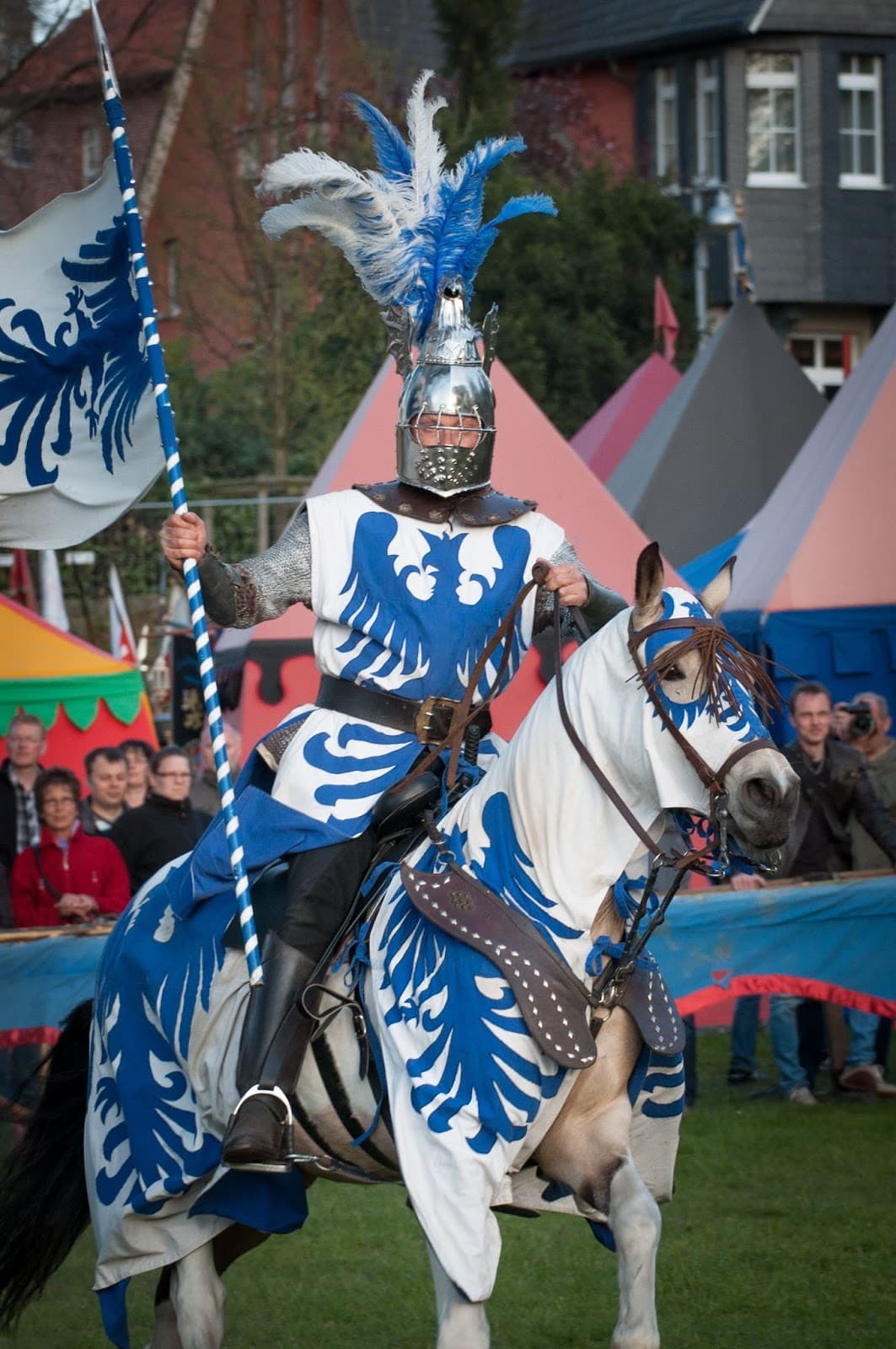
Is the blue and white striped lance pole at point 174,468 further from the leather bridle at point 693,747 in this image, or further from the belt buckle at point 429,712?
the leather bridle at point 693,747

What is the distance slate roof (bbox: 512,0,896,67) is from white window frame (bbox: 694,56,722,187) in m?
0.44

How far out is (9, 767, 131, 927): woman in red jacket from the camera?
28.2ft

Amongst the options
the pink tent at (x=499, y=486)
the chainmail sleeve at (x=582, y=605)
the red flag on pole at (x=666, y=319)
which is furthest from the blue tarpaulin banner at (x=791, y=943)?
the red flag on pole at (x=666, y=319)

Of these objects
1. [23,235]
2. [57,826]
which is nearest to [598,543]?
[57,826]

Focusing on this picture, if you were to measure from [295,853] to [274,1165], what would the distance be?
28.3 inches

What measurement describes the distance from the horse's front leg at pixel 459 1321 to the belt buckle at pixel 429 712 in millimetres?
1218

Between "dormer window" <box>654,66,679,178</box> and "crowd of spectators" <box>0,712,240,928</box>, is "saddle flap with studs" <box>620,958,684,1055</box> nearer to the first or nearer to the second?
"crowd of spectators" <box>0,712,240,928</box>

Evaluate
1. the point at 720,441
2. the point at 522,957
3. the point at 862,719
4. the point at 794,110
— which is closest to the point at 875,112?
the point at 794,110

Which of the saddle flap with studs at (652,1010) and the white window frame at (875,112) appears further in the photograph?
the white window frame at (875,112)

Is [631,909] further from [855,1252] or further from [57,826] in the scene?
[57,826]

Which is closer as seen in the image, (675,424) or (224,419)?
(675,424)

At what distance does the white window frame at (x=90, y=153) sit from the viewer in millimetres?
29281

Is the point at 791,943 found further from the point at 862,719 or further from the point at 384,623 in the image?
the point at 384,623

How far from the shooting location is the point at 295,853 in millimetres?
4926
